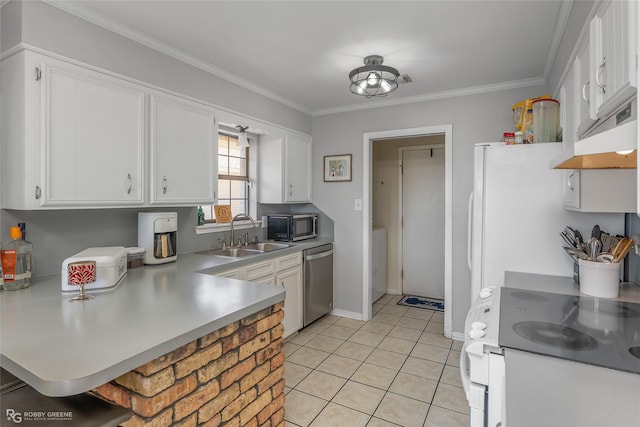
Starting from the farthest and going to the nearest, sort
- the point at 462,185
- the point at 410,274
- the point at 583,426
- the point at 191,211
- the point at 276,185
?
the point at 410,274 < the point at 276,185 < the point at 462,185 < the point at 191,211 < the point at 583,426

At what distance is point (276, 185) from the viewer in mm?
3537

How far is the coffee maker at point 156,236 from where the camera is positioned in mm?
2227

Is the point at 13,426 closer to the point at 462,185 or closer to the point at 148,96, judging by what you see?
the point at 148,96

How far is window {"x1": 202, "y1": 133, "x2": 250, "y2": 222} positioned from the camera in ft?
10.9

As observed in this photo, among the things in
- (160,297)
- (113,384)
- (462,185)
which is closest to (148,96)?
(160,297)

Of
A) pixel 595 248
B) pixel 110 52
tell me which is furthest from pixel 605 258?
pixel 110 52

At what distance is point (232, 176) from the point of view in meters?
3.44

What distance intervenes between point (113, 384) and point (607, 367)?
1.57 meters

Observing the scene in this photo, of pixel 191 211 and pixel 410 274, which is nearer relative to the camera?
pixel 191 211

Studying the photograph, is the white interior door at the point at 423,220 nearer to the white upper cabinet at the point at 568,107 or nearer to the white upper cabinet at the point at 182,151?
the white upper cabinet at the point at 568,107

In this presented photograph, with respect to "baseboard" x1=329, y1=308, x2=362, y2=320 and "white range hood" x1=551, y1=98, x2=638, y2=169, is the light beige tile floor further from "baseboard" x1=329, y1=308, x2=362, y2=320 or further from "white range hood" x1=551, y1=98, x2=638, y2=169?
"white range hood" x1=551, y1=98, x2=638, y2=169

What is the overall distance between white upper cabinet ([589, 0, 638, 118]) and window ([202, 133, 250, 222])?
9.28 feet

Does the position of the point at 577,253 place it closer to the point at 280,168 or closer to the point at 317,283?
the point at 317,283

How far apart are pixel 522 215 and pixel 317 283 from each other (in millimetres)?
2087
